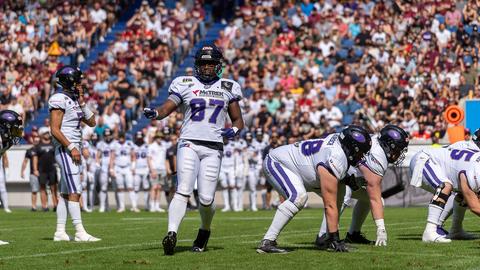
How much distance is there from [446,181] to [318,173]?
2197mm

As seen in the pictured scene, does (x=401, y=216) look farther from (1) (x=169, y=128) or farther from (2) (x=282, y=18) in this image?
(2) (x=282, y=18)

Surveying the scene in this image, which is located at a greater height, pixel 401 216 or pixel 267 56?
pixel 267 56

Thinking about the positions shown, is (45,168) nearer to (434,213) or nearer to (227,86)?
(434,213)

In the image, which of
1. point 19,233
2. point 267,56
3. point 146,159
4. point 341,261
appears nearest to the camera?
point 341,261

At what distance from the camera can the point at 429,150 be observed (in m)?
12.8

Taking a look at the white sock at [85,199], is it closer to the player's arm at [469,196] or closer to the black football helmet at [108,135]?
the black football helmet at [108,135]

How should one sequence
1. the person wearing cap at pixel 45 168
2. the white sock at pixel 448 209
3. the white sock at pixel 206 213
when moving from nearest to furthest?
the white sock at pixel 206 213
the white sock at pixel 448 209
the person wearing cap at pixel 45 168

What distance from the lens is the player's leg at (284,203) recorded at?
34.8 feet

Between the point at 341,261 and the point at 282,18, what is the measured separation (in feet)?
68.9

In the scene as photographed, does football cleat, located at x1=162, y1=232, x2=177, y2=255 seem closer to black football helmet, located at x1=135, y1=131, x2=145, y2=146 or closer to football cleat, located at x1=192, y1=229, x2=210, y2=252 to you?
football cleat, located at x1=192, y1=229, x2=210, y2=252

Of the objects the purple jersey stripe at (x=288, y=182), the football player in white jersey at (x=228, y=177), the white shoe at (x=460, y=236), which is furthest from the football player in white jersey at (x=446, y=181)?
the football player in white jersey at (x=228, y=177)

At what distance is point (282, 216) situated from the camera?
10617 millimetres

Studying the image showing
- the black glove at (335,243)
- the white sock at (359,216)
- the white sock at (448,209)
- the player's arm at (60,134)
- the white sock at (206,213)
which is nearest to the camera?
the black glove at (335,243)

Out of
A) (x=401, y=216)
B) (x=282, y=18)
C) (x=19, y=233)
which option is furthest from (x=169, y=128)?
(x=19, y=233)
